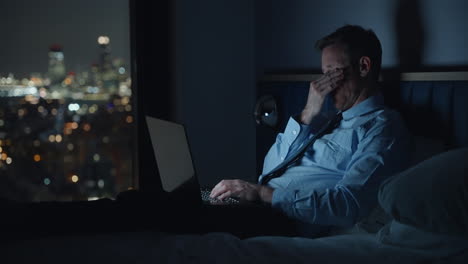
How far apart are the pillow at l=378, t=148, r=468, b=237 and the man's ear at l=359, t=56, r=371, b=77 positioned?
674 mm

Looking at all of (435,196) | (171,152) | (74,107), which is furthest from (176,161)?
(74,107)

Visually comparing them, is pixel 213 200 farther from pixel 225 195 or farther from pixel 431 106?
pixel 431 106

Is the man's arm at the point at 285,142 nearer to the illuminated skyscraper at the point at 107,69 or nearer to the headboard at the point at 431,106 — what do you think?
the headboard at the point at 431,106

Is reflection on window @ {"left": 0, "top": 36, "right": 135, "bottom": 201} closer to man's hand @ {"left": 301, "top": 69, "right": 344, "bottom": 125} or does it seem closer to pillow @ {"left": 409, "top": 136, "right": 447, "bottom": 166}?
man's hand @ {"left": 301, "top": 69, "right": 344, "bottom": 125}

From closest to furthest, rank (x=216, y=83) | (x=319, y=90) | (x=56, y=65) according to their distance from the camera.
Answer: (x=319, y=90), (x=56, y=65), (x=216, y=83)

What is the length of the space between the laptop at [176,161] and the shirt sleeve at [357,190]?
→ 0.22m

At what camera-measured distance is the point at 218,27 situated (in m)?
3.32

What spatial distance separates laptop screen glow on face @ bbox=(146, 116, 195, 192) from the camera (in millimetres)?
1867

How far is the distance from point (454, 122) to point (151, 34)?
1.88 metres

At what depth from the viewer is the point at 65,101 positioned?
3094mm

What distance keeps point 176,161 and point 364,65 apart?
788 millimetres

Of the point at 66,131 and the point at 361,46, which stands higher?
the point at 361,46

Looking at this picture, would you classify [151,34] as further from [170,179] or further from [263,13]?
[170,179]

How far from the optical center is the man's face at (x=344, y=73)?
2156 mm
